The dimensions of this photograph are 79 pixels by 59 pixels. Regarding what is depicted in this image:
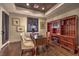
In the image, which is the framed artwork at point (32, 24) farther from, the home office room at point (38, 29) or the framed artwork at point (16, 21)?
the framed artwork at point (16, 21)

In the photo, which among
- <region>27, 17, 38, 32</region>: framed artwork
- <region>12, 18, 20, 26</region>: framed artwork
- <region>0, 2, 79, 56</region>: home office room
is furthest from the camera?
<region>27, 17, 38, 32</region>: framed artwork

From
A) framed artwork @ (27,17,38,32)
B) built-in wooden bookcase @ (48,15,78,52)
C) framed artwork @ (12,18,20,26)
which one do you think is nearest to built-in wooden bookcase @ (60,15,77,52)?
built-in wooden bookcase @ (48,15,78,52)

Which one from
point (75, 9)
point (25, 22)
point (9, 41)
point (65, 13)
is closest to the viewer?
point (75, 9)

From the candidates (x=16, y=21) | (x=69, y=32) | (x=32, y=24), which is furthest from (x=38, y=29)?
(x=69, y=32)

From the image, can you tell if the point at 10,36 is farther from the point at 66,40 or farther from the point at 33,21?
the point at 66,40

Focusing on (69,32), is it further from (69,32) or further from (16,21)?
(16,21)

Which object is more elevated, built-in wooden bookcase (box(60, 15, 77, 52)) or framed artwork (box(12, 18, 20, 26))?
framed artwork (box(12, 18, 20, 26))

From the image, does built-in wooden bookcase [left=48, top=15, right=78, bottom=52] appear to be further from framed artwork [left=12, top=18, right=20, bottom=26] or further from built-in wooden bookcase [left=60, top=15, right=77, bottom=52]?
framed artwork [left=12, top=18, right=20, bottom=26]

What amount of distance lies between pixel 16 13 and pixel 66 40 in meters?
3.67

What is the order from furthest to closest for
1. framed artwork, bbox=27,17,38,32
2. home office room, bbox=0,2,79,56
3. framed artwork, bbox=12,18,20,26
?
framed artwork, bbox=27,17,38,32 < framed artwork, bbox=12,18,20,26 < home office room, bbox=0,2,79,56

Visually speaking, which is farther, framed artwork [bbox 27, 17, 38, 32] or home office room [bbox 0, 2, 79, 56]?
framed artwork [bbox 27, 17, 38, 32]

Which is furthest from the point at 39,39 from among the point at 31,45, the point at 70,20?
the point at 70,20

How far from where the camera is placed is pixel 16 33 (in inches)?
235

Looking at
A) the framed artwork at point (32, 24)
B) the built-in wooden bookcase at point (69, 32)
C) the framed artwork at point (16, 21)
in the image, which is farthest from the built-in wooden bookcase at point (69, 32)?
the framed artwork at point (16, 21)
